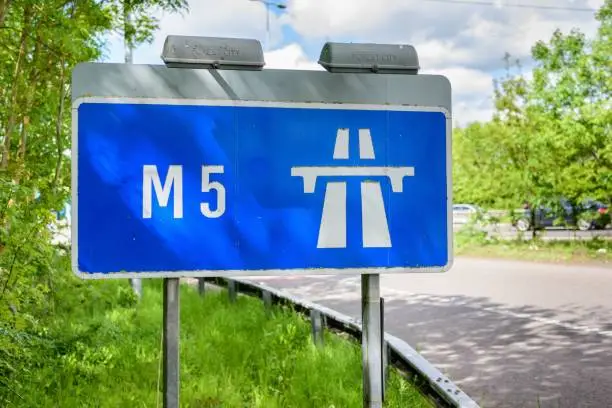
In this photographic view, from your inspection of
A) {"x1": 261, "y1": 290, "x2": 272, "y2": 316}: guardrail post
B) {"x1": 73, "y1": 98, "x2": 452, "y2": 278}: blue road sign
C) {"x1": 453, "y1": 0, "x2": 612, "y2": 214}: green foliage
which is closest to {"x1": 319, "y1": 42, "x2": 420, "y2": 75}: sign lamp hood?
{"x1": 73, "y1": 98, "x2": 452, "y2": 278}: blue road sign

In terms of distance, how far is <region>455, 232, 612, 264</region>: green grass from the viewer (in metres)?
17.2

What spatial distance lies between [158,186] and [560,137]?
56.7 ft

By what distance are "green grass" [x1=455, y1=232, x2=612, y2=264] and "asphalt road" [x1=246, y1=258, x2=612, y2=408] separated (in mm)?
1600

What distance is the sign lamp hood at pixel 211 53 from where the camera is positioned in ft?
5.99

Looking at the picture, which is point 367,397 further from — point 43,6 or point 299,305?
point 299,305

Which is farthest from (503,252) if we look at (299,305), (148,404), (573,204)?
(148,404)

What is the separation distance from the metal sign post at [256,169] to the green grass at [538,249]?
16084mm

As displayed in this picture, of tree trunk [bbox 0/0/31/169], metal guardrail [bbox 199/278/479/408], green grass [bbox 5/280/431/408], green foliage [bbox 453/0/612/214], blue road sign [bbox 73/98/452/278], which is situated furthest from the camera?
green foliage [bbox 453/0/612/214]

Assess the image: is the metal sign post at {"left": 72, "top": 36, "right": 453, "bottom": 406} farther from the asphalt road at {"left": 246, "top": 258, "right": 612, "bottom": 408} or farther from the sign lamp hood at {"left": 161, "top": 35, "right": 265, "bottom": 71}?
the asphalt road at {"left": 246, "top": 258, "right": 612, "bottom": 408}

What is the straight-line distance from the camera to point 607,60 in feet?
55.7

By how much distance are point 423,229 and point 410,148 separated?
25cm

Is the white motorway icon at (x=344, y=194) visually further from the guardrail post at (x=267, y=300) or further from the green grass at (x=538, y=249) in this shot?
the green grass at (x=538, y=249)

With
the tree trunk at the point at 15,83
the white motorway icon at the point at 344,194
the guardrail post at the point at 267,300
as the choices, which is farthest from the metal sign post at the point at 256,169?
the guardrail post at the point at 267,300

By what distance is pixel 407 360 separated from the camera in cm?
494
